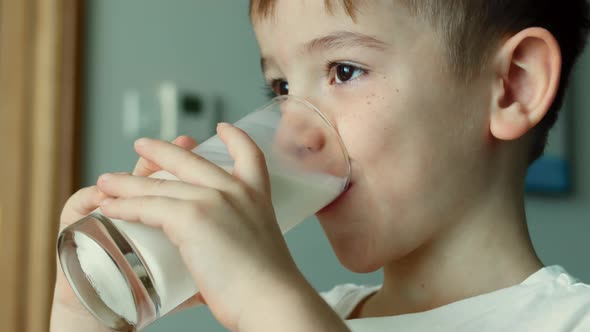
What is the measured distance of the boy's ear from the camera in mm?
865

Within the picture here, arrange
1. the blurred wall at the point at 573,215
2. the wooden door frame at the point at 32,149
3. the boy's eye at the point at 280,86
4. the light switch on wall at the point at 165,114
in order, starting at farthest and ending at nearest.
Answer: the blurred wall at the point at 573,215
the light switch on wall at the point at 165,114
the wooden door frame at the point at 32,149
the boy's eye at the point at 280,86

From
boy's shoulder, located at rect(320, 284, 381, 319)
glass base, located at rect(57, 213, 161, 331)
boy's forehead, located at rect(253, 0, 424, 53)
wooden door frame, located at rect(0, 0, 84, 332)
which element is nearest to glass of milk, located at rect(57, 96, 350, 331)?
glass base, located at rect(57, 213, 161, 331)

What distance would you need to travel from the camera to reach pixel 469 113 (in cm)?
86

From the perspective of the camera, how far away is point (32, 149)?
1.47 metres

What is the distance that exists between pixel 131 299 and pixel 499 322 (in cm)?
47

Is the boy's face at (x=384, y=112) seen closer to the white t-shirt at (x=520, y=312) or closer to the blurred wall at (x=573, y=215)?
the white t-shirt at (x=520, y=312)

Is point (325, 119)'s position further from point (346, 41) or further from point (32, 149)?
point (32, 149)

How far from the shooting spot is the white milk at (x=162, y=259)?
581 mm

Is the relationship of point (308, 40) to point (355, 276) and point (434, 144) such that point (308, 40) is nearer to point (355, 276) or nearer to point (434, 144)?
point (434, 144)

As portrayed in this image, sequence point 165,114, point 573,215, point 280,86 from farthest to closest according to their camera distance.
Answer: point 573,215 < point 165,114 < point 280,86

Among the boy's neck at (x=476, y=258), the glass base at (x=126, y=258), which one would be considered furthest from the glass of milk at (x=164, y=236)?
the boy's neck at (x=476, y=258)

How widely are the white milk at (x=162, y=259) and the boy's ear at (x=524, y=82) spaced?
0.31m

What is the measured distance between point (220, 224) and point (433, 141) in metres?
0.37

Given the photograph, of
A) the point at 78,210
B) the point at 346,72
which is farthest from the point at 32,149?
the point at 346,72
